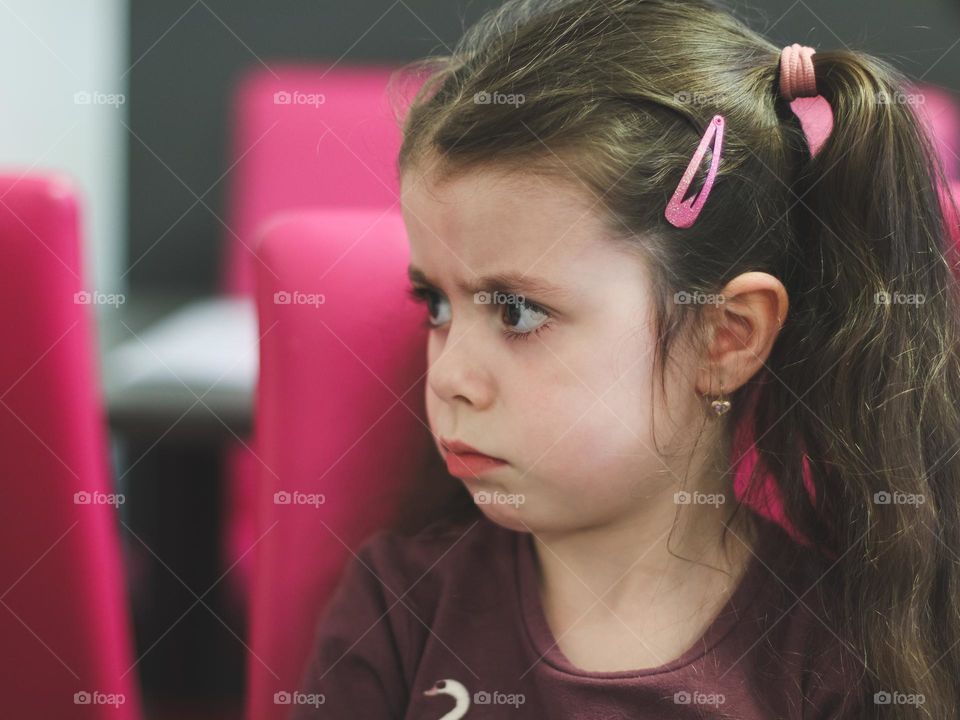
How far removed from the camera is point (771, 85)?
825mm

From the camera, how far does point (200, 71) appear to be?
222cm

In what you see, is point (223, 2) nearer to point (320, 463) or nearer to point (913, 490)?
point (320, 463)

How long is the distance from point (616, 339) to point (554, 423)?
0.08 m

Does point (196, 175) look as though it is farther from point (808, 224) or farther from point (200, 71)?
point (808, 224)

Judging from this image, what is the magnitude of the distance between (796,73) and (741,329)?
0.21m

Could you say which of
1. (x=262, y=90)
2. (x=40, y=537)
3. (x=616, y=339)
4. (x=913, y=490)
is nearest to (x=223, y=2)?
(x=262, y=90)

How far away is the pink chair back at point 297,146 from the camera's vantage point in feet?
6.49

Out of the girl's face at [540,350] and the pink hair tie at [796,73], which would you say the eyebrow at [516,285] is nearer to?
the girl's face at [540,350]

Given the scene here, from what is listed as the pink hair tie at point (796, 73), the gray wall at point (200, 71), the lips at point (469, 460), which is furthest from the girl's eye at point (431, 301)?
the gray wall at point (200, 71)

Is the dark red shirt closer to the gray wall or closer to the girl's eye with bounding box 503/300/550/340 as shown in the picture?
the girl's eye with bounding box 503/300/550/340

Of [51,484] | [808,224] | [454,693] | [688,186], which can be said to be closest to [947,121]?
[808,224]

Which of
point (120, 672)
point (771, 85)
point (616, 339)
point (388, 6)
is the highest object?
point (388, 6)

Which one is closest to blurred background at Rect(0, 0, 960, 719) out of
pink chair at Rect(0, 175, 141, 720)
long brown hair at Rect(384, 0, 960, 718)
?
pink chair at Rect(0, 175, 141, 720)

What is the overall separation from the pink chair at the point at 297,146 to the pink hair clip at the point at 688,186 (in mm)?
1160
